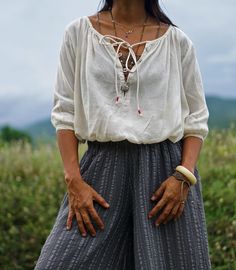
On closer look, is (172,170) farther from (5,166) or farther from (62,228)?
(5,166)

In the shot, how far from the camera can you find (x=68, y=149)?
3164mm

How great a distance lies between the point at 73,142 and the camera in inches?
125

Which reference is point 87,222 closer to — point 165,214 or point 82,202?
point 82,202

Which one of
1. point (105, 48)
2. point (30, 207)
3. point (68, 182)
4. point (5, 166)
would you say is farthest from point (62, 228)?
point (5, 166)

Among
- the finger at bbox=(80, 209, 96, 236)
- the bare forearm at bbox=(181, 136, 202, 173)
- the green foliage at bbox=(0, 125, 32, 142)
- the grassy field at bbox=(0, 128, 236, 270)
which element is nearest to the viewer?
the finger at bbox=(80, 209, 96, 236)

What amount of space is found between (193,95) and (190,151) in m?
0.22

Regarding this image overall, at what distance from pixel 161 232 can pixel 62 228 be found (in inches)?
13.9

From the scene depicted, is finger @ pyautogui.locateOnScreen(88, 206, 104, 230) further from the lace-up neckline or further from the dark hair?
the dark hair

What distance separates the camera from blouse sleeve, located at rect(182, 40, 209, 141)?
3236mm

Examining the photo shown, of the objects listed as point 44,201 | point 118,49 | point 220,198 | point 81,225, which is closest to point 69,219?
point 81,225

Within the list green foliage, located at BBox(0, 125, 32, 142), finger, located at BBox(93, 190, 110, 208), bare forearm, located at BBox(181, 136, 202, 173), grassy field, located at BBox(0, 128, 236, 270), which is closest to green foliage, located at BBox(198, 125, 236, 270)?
grassy field, located at BBox(0, 128, 236, 270)

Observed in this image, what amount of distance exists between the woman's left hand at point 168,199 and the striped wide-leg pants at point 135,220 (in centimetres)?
2

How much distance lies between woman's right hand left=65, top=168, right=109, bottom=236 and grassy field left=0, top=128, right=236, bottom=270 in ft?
8.53

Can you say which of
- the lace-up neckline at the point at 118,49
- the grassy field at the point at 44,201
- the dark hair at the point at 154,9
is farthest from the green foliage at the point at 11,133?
the lace-up neckline at the point at 118,49
